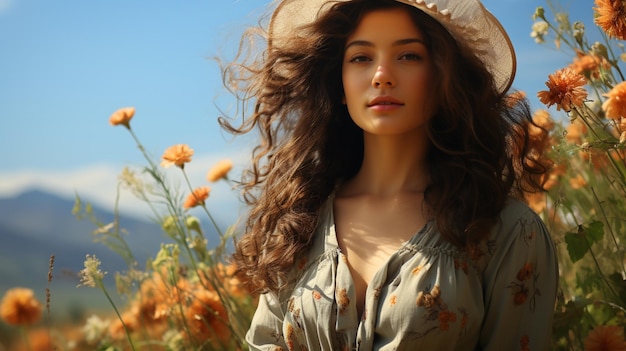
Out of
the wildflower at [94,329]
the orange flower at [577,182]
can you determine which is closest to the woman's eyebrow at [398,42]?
the wildflower at [94,329]

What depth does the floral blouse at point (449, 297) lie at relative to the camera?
1918 millimetres

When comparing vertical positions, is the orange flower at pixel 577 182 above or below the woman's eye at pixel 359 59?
below

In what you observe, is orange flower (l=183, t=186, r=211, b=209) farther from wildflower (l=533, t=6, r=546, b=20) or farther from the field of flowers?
wildflower (l=533, t=6, r=546, b=20)

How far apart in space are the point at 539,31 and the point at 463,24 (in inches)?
Result: 36.1

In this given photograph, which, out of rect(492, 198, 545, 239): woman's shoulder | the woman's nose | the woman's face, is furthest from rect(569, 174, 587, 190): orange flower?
the woman's nose

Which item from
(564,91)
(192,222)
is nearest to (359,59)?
(564,91)

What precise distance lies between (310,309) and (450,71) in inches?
28.0

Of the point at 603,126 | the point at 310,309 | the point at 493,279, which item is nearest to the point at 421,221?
the point at 493,279

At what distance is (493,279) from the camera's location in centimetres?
198

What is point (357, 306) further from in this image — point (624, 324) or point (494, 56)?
point (624, 324)

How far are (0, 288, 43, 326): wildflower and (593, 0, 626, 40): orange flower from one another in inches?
Result: 69.2

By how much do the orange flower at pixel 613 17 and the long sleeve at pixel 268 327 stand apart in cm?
115

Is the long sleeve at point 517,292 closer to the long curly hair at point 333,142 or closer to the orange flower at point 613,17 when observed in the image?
the long curly hair at point 333,142

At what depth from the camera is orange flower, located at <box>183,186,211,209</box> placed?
8.77 ft
